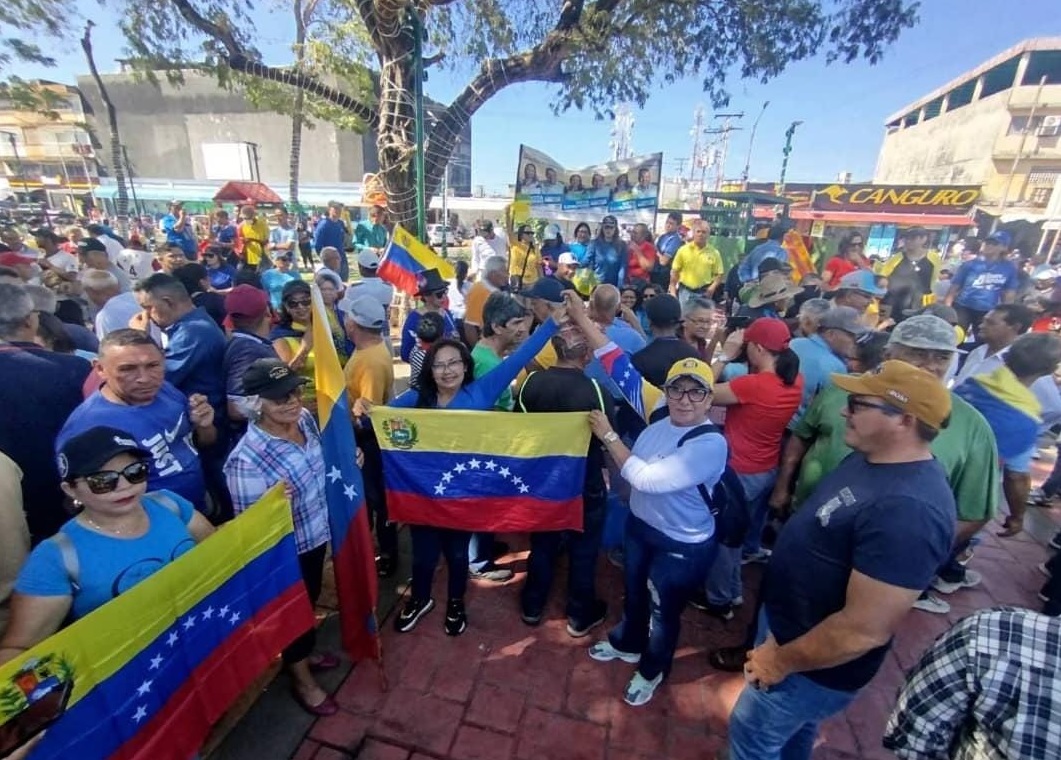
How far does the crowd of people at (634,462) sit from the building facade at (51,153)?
58.7 meters

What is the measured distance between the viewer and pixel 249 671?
7.35 feet

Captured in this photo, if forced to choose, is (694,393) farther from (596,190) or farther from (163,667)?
(596,190)

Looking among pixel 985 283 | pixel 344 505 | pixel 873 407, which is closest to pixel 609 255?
pixel 985 283

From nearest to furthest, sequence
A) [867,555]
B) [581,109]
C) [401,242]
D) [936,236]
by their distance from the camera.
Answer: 1. [867,555]
2. [401,242]
3. [581,109]
4. [936,236]

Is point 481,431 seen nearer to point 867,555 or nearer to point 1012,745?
point 867,555

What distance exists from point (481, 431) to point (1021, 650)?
7.31ft

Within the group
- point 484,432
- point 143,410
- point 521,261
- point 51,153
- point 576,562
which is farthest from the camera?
point 51,153

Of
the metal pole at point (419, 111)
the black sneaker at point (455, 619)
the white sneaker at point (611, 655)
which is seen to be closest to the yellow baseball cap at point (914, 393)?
the white sneaker at point (611, 655)

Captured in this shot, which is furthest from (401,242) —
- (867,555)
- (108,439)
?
(867,555)

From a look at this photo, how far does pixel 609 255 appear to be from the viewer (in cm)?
827

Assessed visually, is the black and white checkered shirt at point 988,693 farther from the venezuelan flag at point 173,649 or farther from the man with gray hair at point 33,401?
the man with gray hair at point 33,401

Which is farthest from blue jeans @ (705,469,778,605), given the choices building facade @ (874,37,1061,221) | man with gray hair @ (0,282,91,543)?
building facade @ (874,37,1061,221)

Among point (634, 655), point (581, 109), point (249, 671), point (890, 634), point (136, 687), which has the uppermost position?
point (581, 109)

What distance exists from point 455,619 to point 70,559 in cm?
203
